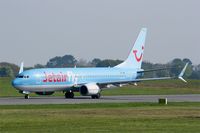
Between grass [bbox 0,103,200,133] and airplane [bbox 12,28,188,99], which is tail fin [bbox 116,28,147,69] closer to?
airplane [bbox 12,28,188,99]

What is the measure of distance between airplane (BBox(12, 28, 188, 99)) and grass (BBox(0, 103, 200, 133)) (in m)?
25.5

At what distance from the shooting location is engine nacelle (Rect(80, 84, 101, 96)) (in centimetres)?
7419

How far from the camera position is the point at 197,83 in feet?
387

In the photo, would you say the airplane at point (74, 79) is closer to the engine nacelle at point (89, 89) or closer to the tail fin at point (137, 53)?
the engine nacelle at point (89, 89)

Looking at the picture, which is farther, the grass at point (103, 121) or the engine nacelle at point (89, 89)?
the engine nacelle at point (89, 89)

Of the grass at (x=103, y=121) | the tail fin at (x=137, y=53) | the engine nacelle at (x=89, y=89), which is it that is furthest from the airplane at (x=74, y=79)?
the grass at (x=103, y=121)

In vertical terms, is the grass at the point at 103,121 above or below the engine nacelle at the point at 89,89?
below

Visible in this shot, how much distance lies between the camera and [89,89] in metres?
74.3

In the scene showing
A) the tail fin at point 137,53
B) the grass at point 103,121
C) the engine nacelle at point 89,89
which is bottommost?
the grass at point 103,121

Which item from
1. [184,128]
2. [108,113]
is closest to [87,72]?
[108,113]

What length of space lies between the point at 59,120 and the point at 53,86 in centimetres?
3510

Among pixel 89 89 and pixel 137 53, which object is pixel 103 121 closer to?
pixel 89 89

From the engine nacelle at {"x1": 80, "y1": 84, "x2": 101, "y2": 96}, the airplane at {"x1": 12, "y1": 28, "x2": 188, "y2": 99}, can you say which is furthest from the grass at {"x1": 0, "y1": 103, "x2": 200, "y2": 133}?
the engine nacelle at {"x1": 80, "y1": 84, "x2": 101, "y2": 96}

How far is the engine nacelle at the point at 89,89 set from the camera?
74188 mm
